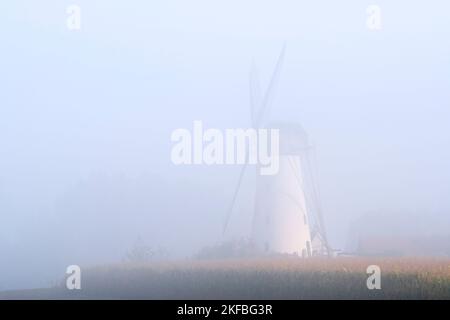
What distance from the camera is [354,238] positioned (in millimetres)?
12938

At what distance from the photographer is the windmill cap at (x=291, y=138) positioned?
16.8m

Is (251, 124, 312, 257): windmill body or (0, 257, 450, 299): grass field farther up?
(251, 124, 312, 257): windmill body

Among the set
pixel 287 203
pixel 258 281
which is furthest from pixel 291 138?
pixel 258 281

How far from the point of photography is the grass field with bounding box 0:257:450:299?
12.1m

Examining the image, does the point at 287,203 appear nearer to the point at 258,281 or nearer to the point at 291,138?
the point at 291,138

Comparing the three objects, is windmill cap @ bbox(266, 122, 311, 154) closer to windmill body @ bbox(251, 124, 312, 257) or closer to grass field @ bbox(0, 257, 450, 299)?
windmill body @ bbox(251, 124, 312, 257)

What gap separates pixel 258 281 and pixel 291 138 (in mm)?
6967

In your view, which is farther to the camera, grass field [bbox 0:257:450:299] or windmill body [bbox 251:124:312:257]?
windmill body [bbox 251:124:312:257]

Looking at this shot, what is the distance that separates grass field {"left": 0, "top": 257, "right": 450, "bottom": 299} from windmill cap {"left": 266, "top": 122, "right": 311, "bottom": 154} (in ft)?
13.5

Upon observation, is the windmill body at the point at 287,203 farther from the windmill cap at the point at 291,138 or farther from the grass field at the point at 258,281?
the grass field at the point at 258,281
